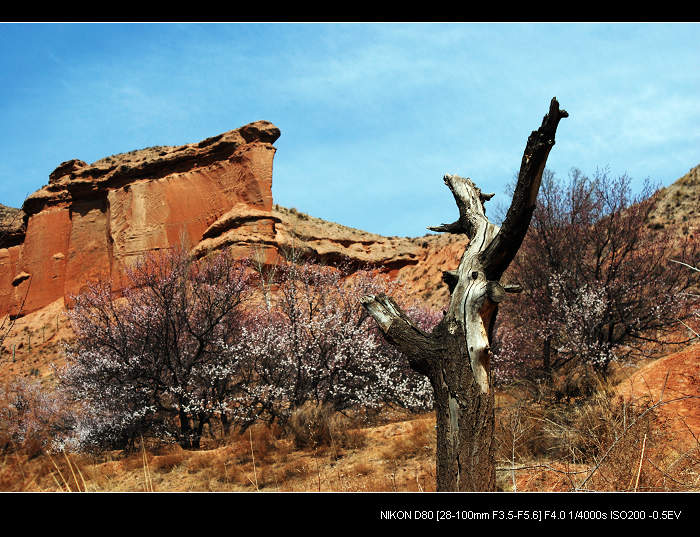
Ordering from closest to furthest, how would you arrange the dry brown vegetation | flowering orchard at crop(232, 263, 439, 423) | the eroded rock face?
the dry brown vegetation → flowering orchard at crop(232, 263, 439, 423) → the eroded rock face

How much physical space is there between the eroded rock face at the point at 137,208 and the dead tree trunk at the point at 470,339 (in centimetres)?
2815

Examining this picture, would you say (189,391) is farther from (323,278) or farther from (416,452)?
(416,452)

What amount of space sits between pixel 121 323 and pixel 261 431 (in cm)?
495

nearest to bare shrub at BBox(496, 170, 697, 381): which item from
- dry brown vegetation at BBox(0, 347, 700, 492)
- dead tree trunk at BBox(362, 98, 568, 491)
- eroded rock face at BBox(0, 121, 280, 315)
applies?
dry brown vegetation at BBox(0, 347, 700, 492)

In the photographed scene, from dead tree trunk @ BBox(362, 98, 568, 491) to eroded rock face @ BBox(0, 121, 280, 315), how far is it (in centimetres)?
2815

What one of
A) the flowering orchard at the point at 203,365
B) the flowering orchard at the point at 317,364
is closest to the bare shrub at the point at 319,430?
the flowering orchard at the point at 317,364

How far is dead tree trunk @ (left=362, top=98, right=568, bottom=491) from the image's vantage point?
4195mm

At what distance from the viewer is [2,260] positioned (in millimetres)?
44469

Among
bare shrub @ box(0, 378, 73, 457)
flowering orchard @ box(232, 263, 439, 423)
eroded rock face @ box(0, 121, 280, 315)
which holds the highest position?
eroded rock face @ box(0, 121, 280, 315)

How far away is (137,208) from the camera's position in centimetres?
3762

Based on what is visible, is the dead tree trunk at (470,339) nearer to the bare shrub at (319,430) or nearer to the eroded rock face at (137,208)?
the bare shrub at (319,430)

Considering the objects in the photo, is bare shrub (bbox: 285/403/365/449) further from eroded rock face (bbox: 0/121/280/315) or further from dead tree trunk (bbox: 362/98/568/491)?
eroded rock face (bbox: 0/121/280/315)

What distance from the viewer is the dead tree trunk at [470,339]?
4195 mm
